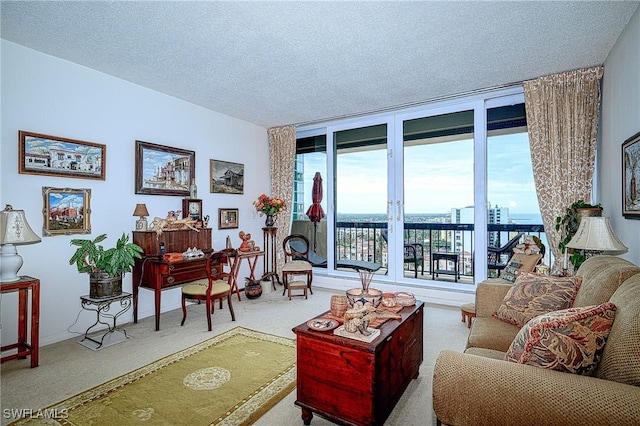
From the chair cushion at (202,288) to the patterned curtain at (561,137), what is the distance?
365cm

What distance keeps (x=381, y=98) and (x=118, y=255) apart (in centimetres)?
353

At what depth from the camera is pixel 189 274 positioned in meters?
3.65

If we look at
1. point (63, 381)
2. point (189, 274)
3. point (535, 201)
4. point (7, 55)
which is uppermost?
point (7, 55)

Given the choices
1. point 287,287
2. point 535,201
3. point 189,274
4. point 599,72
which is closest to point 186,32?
point 189,274

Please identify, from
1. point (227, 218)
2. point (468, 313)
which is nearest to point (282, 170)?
point (227, 218)

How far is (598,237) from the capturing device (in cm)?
229

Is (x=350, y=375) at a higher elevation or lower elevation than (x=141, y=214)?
lower

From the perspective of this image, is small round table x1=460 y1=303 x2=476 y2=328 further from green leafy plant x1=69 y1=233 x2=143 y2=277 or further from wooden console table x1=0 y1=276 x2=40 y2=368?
wooden console table x1=0 y1=276 x2=40 y2=368

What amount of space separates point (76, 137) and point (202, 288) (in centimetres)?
200

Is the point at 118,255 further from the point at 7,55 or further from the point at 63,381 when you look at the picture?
the point at 7,55

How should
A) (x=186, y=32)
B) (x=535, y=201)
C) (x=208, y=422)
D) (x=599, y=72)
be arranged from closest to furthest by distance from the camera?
(x=208, y=422) → (x=186, y=32) → (x=599, y=72) → (x=535, y=201)

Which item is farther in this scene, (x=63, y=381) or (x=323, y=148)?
(x=323, y=148)

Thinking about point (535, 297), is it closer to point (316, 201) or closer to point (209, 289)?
point (209, 289)

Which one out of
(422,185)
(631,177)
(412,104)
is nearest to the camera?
(631,177)
